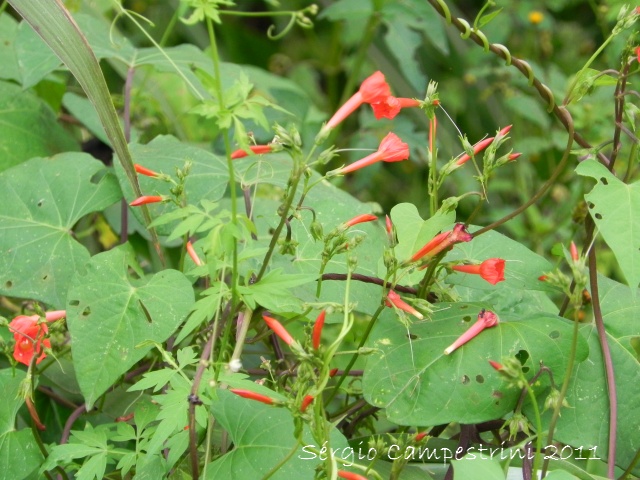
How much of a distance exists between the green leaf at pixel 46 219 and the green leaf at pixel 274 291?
1.40 ft

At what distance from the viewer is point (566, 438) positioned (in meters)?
1.02

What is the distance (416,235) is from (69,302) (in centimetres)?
45

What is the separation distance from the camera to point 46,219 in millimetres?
1281

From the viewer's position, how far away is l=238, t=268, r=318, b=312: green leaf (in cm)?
88

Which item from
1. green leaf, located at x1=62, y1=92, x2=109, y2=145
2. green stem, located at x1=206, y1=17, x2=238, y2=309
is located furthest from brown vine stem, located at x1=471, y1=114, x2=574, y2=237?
green leaf, located at x1=62, y1=92, x2=109, y2=145

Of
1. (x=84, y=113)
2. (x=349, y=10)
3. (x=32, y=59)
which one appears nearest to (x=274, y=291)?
(x=32, y=59)

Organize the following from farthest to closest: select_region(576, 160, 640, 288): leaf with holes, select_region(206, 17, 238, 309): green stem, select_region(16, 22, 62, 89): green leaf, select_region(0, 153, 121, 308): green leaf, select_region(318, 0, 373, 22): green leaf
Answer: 1. select_region(318, 0, 373, 22): green leaf
2. select_region(16, 22, 62, 89): green leaf
3. select_region(0, 153, 121, 308): green leaf
4. select_region(576, 160, 640, 288): leaf with holes
5. select_region(206, 17, 238, 309): green stem

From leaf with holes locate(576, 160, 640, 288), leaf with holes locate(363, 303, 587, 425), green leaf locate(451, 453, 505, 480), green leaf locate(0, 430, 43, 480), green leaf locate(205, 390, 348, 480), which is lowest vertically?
green leaf locate(0, 430, 43, 480)

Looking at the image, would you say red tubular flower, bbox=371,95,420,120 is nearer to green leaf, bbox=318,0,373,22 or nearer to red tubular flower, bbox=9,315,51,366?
red tubular flower, bbox=9,315,51,366

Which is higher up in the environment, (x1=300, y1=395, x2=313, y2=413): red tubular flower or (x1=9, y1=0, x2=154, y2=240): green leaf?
(x1=9, y1=0, x2=154, y2=240): green leaf

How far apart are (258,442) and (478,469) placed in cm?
27

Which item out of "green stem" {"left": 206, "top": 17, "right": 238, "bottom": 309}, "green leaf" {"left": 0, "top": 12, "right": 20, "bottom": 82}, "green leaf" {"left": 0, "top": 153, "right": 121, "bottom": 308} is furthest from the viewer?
"green leaf" {"left": 0, "top": 12, "right": 20, "bottom": 82}

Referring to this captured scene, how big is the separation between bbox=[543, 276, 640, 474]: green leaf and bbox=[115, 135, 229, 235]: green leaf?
2.03 feet

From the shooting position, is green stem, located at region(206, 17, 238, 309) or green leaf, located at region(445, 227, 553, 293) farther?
green leaf, located at region(445, 227, 553, 293)
